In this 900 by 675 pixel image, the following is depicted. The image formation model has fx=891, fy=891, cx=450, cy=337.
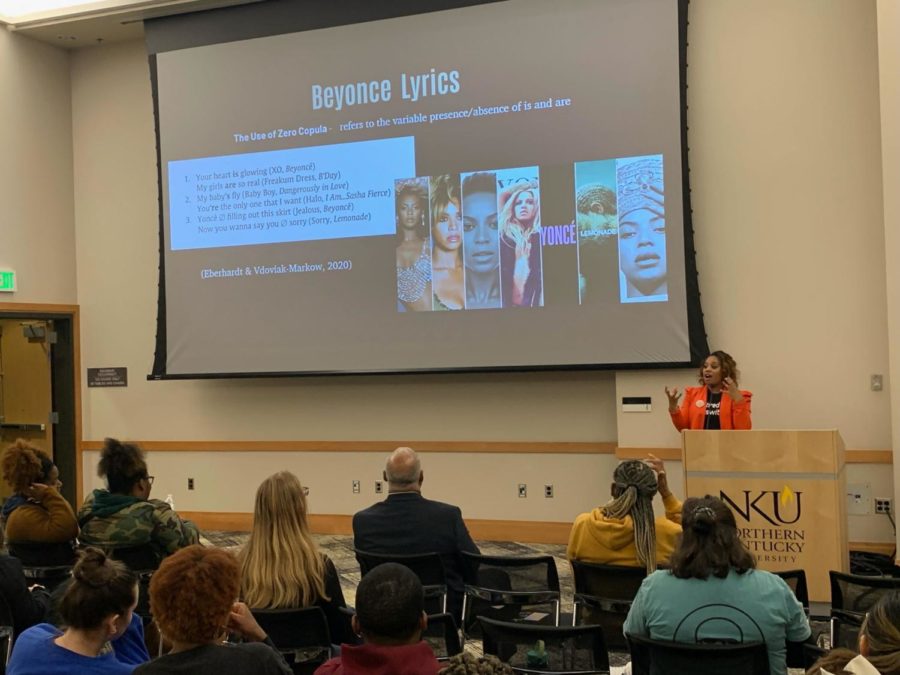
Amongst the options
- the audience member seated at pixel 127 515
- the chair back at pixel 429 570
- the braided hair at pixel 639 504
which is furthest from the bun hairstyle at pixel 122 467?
the braided hair at pixel 639 504

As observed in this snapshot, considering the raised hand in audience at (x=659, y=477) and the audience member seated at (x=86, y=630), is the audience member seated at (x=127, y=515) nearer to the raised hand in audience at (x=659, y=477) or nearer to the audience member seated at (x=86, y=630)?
the audience member seated at (x=86, y=630)

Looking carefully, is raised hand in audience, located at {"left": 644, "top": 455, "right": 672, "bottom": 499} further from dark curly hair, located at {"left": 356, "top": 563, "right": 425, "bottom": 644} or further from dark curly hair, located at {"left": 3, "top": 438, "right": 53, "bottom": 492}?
dark curly hair, located at {"left": 3, "top": 438, "right": 53, "bottom": 492}

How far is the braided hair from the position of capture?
3279mm

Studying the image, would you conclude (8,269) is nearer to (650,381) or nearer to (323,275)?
(323,275)

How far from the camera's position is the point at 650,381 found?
6340 mm

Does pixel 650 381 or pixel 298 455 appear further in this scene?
pixel 298 455

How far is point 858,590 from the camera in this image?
2.94 m

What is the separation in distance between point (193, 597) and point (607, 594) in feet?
5.81

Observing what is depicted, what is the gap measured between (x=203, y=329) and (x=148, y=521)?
12.8ft

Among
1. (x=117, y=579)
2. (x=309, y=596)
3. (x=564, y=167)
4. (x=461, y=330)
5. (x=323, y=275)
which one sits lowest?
(x=309, y=596)

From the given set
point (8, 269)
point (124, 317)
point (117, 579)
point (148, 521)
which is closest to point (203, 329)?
point (124, 317)

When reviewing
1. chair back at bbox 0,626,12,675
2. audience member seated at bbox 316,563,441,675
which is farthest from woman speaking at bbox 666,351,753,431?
chair back at bbox 0,626,12,675

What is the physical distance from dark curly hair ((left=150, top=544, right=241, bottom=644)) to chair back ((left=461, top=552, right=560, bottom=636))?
1.63m

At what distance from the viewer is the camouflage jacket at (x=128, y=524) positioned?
12.5ft
